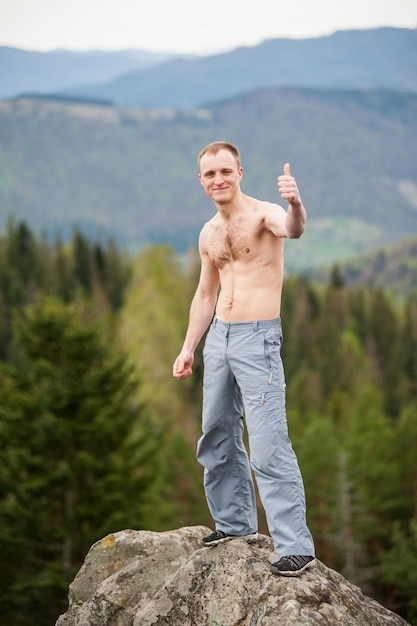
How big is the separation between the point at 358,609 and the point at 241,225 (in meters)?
3.39

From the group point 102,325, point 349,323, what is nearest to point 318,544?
point 102,325

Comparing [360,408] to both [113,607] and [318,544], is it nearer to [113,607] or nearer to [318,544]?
[318,544]

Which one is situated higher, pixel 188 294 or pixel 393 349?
pixel 188 294

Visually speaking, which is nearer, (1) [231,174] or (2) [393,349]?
(1) [231,174]

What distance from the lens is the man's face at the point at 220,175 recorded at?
7207mm

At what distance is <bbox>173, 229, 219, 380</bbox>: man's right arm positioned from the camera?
7.77 metres

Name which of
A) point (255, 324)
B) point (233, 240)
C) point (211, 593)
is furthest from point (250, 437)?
point (233, 240)

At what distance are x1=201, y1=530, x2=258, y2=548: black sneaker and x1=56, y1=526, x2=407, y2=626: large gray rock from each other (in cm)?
7

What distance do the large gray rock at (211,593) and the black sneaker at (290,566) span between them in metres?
0.06

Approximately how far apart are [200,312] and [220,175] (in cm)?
141

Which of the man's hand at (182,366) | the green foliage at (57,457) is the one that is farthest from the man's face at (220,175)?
the green foliage at (57,457)

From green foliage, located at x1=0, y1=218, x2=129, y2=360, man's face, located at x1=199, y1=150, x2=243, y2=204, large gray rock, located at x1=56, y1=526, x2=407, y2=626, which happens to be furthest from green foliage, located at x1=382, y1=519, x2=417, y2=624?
green foliage, located at x1=0, y1=218, x2=129, y2=360

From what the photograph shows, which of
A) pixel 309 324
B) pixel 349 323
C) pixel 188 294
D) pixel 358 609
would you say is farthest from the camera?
pixel 349 323

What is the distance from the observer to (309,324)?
10719cm
